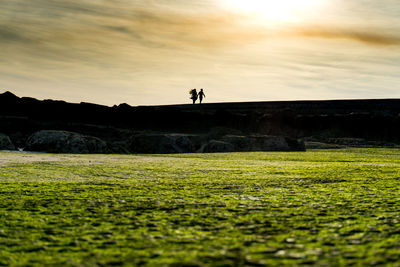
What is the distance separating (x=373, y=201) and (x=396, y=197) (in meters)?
0.60

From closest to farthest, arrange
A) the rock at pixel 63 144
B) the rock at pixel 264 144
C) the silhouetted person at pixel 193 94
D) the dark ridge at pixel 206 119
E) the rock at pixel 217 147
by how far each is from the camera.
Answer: the rock at pixel 63 144 → the rock at pixel 217 147 → the rock at pixel 264 144 → the dark ridge at pixel 206 119 → the silhouetted person at pixel 193 94

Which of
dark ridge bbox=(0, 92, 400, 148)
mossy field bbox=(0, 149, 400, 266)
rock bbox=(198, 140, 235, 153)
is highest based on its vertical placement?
dark ridge bbox=(0, 92, 400, 148)

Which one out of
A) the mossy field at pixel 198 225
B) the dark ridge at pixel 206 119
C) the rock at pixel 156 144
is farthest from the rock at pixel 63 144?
the dark ridge at pixel 206 119

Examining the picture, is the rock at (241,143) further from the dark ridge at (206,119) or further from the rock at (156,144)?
the dark ridge at (206,119)

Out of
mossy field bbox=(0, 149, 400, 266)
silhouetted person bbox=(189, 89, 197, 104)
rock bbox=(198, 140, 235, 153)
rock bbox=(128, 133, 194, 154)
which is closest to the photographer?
mossy field bbox=(0, 149, 400, 266)

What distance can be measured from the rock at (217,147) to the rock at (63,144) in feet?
25.3

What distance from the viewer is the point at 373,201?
20.2 ft

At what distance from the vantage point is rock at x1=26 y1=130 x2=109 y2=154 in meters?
26.3

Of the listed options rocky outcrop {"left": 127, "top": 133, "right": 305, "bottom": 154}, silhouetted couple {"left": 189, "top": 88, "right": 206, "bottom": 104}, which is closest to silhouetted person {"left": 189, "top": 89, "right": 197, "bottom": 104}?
silhouetted couple {"left": 189, "top": 88, "right": 206, "bottom": 104}

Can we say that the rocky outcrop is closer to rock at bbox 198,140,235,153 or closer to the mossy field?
rock at bbox 198,140,235,153

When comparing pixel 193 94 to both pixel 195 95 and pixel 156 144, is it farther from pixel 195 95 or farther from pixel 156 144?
pixel 156 144

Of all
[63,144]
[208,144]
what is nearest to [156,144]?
[208,144]

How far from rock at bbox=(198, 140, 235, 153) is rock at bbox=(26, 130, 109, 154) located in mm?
7704

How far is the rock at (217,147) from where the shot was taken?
31.8m
